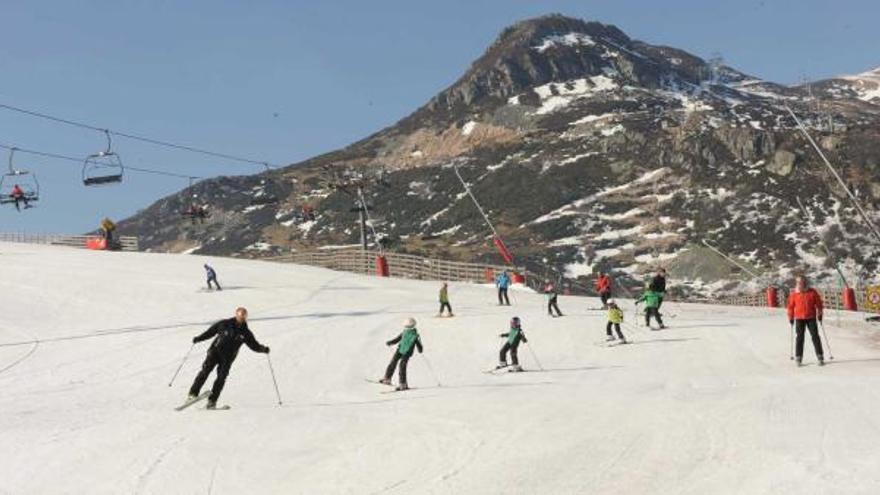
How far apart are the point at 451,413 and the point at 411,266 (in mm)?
42893

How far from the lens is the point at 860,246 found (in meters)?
99.1

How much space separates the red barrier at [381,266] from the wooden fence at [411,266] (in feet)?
2.61

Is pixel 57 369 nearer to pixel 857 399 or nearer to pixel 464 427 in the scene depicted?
pixel 464 427

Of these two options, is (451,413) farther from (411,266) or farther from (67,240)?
(67,240)

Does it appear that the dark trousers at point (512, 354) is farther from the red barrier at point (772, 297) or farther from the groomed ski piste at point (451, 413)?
the red barrier at point (772, 297)

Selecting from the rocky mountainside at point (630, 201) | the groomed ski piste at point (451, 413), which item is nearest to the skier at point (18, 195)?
the groomed ski piste at point (451, 413)

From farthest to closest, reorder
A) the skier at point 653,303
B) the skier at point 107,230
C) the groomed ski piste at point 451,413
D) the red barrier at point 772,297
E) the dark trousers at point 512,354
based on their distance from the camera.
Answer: the skier at point 107,230 → the red barrier at point 772,297 → the skier at point 653,303 → the dark trousers at point 512,354 → the groomed ski piste at point 451,413

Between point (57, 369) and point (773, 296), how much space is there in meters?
32.0

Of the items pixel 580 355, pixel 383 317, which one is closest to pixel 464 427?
pixel 580 355

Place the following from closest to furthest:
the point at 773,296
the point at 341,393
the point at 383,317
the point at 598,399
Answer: the point at 598,399, the point at 341,393, the point at 383,317, the point at 773,296

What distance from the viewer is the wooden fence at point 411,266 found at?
171 feet

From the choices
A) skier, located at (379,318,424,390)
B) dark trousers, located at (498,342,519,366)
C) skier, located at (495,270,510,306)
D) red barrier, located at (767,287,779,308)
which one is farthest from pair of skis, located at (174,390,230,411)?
red barrier, located at (767,287,779,308)

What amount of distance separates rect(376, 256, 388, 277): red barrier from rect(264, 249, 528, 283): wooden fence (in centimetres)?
80

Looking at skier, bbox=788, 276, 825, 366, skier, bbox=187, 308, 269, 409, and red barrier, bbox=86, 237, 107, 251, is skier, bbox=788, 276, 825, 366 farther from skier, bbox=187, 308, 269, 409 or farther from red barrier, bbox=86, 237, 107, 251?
red barrier, bbox=86, 237, 107, 251
